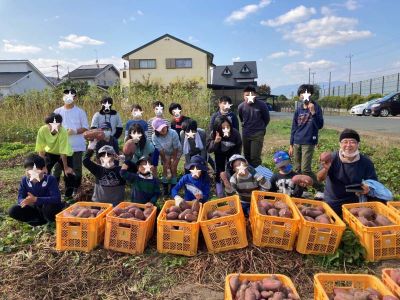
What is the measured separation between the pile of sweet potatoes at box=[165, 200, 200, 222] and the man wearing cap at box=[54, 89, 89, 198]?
225 cm

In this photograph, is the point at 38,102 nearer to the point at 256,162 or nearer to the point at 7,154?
the point at 7,154

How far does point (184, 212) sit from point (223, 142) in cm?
181

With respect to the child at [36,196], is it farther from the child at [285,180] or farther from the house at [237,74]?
the house at [237,74]

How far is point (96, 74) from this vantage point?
44.4 metres

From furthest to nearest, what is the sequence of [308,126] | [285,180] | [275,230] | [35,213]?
[308,126] → [285,180] → [35,213] → [275,230]

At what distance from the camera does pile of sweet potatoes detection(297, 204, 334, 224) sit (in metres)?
3.23

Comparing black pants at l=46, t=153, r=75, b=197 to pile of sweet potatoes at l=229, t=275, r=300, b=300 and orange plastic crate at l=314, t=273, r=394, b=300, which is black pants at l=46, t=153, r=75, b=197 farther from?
orange plastic crate at l=314, t=273, r=394, b=300

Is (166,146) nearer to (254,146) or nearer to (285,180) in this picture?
(254,146)

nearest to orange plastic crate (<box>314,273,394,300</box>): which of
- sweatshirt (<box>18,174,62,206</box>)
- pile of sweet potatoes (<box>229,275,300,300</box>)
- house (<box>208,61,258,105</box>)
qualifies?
pile of sweet potatoes (<box>229,275,300,300</box>)

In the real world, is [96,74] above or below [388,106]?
above

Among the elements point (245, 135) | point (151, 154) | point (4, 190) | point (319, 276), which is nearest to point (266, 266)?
point (319, 276)

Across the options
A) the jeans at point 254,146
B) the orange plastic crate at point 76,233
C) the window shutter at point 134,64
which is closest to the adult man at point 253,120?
the jeans at point 254,146

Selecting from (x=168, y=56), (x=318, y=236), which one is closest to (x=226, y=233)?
(x=318, y=236)

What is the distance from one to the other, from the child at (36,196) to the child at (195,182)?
4.63 feet
